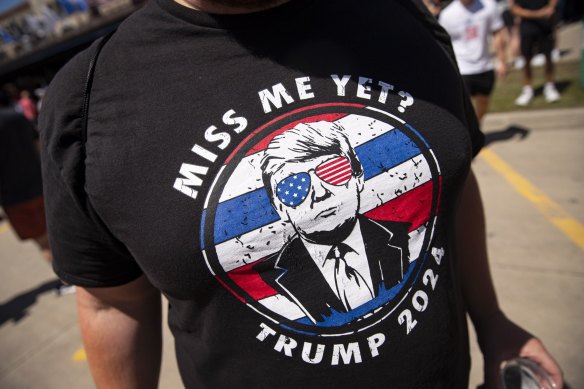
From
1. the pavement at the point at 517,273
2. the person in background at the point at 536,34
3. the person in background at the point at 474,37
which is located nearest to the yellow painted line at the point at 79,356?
the pavement at the point at 517,273

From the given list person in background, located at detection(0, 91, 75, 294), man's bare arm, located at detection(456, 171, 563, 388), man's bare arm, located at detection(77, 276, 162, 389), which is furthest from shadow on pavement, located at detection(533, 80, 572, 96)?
man's bare arm, located at detection(77, 276, 162, 389)

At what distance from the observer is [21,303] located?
378cm

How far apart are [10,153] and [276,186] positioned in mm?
3637

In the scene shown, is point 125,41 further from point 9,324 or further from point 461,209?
point 9,324

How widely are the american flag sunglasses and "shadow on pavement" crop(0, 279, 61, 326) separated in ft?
12.5

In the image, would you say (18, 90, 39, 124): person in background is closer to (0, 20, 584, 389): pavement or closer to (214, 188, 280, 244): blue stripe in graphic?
(0, 20, 584, 389): pavement

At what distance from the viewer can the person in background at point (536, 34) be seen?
17.9ft

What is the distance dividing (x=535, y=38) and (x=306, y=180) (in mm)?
6283

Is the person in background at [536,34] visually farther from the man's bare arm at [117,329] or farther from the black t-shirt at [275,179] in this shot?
the man's bare arm at [117,329]

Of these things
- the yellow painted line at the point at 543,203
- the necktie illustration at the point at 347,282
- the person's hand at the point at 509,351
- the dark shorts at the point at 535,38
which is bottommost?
the yellow painted line at the point at 543,203

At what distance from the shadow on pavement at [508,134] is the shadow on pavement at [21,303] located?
4.99 m

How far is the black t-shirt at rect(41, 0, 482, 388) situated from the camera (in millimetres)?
703

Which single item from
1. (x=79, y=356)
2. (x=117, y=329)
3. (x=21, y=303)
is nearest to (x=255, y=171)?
(x=117, y=329)

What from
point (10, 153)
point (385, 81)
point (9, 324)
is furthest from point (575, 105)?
point (9, 324)
